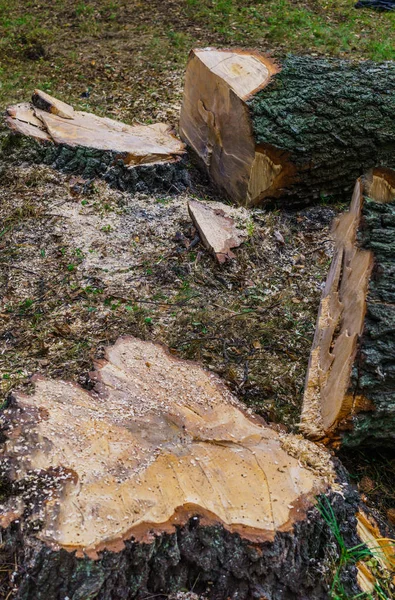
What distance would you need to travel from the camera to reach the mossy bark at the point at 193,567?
1.58 m

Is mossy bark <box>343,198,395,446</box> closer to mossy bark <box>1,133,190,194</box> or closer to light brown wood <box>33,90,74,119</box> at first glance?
mossy bark <box>1,133,190,194</box>

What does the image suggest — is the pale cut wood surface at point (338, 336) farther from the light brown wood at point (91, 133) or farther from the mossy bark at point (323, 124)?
the light brown wood at point (91, 133)

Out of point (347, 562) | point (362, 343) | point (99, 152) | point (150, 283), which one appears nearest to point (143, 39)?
point (99, 152)

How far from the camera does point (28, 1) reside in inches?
300

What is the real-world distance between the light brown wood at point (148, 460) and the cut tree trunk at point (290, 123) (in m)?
2.03

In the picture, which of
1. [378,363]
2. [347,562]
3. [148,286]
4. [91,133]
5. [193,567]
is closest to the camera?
[193,567]

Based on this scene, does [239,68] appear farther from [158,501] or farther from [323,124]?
[158,501]

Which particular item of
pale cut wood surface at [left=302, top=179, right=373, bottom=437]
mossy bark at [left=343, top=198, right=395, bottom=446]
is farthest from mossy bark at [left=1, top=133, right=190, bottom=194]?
mossy bark at [left=343, top=198, right=395, bottom=446]

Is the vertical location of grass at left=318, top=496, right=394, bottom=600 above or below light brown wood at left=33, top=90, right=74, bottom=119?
above

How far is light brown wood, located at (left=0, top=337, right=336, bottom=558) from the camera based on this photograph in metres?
1.69

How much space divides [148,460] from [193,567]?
345 mm

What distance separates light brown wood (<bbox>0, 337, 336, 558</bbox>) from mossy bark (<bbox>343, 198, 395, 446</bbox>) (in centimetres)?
29

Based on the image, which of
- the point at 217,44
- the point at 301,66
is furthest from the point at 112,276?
the point at 217,44

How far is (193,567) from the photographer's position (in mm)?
1719
